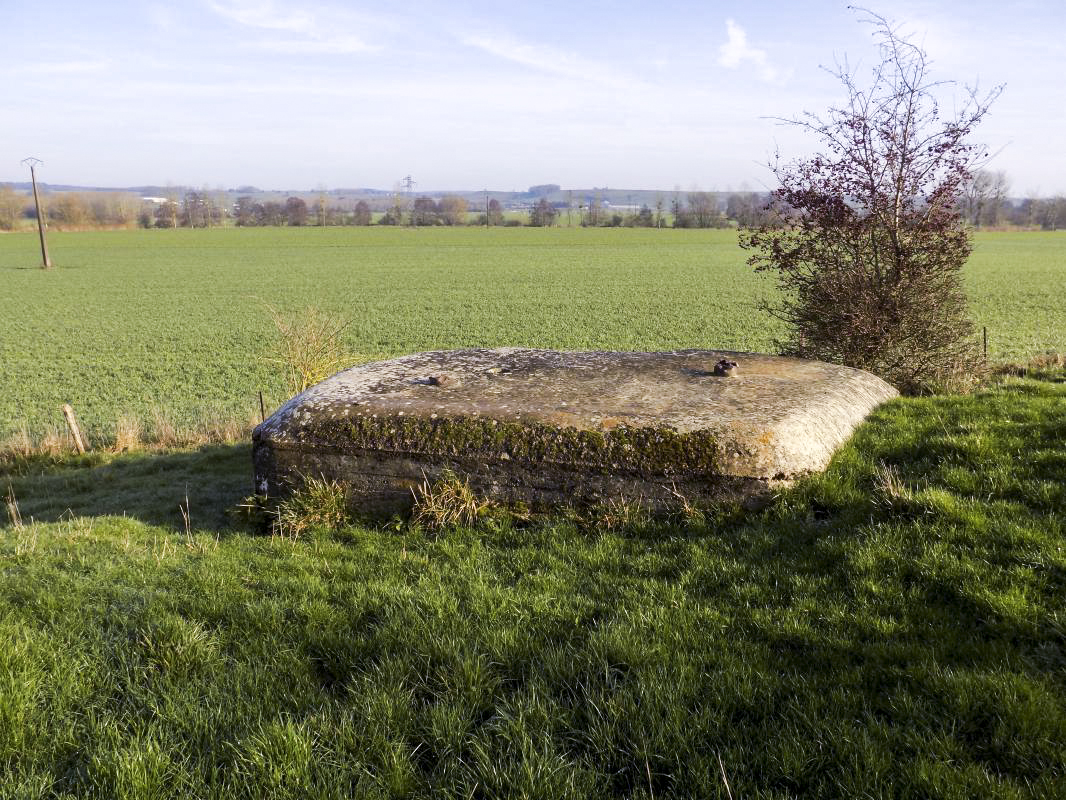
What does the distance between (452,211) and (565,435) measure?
133 metres

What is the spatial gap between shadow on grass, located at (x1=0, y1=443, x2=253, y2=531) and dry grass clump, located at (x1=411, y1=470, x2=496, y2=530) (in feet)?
7.05

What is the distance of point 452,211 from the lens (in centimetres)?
13338

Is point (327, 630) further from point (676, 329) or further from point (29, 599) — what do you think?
point (676, 329)

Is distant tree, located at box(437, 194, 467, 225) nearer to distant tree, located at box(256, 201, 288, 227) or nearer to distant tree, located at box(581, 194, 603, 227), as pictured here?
distant tree, located at box(581, 194, 603, 227)

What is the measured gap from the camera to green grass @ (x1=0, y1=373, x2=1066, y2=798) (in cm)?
288

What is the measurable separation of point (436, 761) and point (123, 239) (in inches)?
4357

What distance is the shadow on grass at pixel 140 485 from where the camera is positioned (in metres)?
7.98

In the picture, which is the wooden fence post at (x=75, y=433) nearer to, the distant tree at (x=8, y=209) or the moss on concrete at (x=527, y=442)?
the moss on concrete at (x=527, y=442)

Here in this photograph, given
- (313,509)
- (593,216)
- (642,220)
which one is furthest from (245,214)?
(313,509)

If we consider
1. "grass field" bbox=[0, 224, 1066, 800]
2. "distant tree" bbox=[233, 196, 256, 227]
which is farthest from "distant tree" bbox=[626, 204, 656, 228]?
"grass field" bbox=[0, 224, 1066, 800]

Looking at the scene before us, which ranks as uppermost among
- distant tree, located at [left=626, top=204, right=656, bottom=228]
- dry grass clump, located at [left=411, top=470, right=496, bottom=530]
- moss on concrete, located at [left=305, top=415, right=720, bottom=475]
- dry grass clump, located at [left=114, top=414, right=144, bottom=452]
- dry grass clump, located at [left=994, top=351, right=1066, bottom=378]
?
distant tree, located at [left=626, top=204, right=656, bottom=228]

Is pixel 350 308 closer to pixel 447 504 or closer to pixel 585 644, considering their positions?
pixel 447 504

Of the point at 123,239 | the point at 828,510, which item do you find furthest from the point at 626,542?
the point at 123,239

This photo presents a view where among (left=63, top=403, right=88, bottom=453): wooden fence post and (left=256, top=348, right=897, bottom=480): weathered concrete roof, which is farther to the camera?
(left=63, top=403, right=88, bottom=453): wooden fence post
